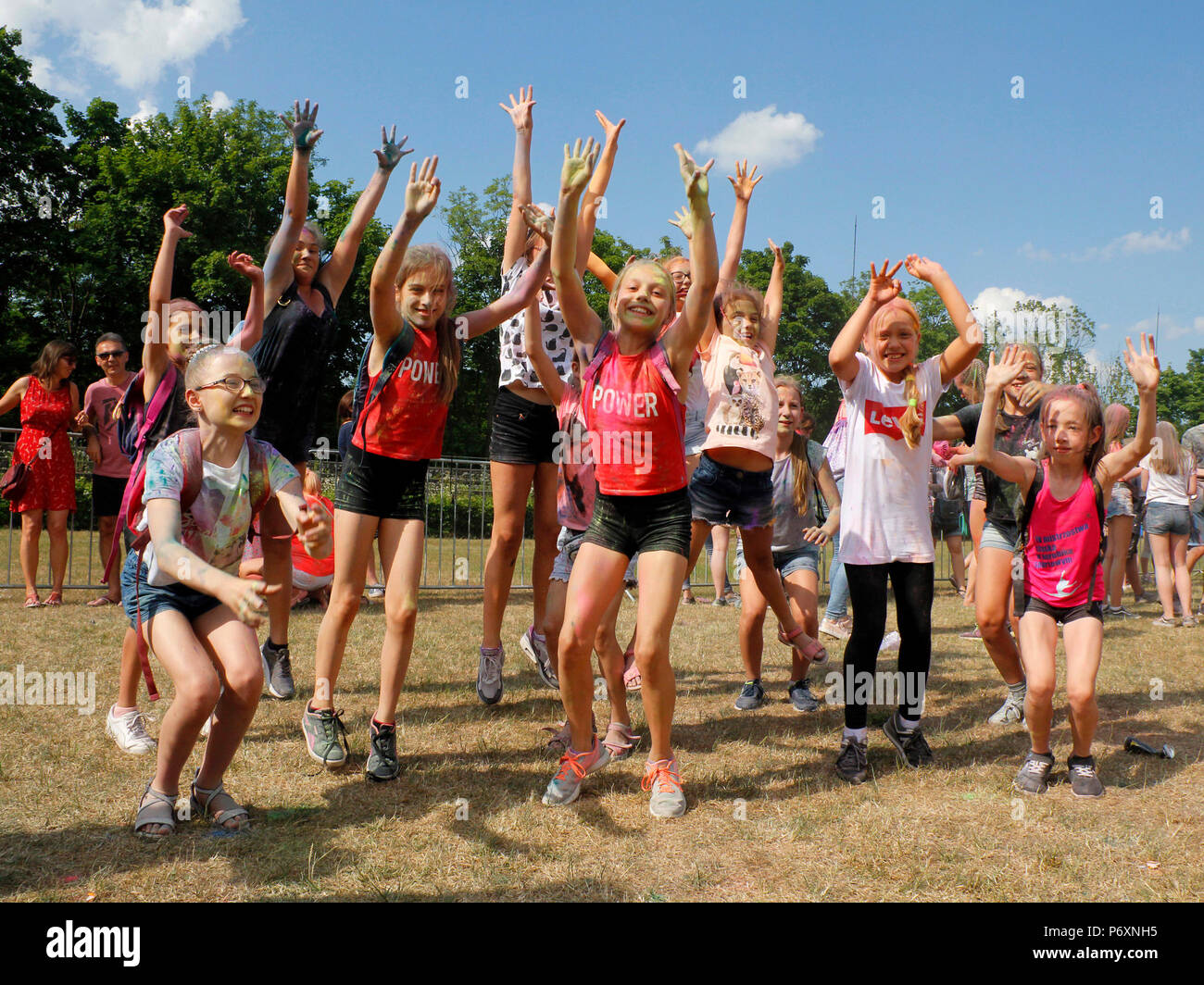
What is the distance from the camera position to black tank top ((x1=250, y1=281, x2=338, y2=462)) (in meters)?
4.88

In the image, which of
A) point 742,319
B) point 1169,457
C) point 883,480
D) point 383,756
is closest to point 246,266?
point 383,756

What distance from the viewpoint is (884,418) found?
4.44 metres

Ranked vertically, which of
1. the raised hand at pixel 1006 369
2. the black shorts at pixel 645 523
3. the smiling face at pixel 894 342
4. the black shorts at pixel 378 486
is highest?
the smiling face at pixel 894 342

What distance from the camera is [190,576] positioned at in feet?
9.83

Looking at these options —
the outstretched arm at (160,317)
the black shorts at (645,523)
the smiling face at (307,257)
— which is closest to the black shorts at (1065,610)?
the black shorts at (645,523)

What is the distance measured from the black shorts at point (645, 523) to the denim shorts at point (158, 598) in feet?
4.89

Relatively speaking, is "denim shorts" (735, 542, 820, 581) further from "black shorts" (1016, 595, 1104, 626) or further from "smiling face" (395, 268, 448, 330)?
"smiling face" (395, 268, 448, 330)

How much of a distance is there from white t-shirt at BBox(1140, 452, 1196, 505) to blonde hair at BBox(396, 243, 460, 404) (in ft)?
28.6

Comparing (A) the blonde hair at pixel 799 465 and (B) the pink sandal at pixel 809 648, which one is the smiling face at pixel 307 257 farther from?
(B) the pink sandal at pixel 809 648

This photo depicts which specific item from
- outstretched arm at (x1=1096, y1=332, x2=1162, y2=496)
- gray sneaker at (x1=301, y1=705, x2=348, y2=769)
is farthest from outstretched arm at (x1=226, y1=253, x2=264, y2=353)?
outstretched arm at (x1=1096, y1=332, x2=1162, y2=496)

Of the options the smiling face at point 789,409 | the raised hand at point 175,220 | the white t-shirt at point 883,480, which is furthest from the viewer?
the smiling face at point 789,409

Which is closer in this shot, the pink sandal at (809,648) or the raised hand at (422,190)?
the raised hand at (422,190)

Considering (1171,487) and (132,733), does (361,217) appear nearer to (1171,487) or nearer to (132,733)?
(132,733)

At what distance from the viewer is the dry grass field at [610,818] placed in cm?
301
